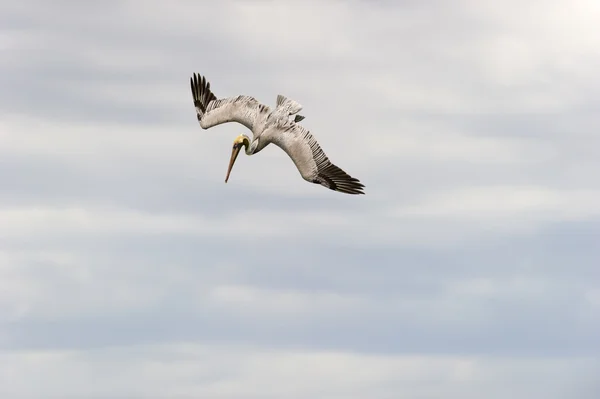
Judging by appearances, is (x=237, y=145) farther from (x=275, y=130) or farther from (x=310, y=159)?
(x=310, y=159)

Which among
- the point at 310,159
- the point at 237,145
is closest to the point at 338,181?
the point at 310,159

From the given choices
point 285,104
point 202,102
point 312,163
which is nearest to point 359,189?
point 312,163

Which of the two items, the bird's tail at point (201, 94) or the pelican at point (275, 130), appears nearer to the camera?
the pelican at point (275, 130)

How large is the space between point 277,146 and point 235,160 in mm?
3080

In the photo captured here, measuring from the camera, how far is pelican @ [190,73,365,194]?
5156cm

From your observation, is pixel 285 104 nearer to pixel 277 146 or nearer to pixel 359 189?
pixel 277 146

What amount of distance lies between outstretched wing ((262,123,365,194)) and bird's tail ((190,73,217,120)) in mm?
7685

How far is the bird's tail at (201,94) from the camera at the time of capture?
60.8 metres

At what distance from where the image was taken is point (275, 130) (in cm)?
5409

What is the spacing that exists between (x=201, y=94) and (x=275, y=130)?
8530 millimetres

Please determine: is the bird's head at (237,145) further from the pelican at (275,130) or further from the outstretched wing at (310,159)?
the outstretched wing at (310,159)

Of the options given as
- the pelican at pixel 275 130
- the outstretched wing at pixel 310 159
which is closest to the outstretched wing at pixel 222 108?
the pelican at pixel 275 130

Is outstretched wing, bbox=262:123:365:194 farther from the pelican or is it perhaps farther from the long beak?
the long beak

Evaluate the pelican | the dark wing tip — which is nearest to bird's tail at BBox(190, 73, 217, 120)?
the pelican
